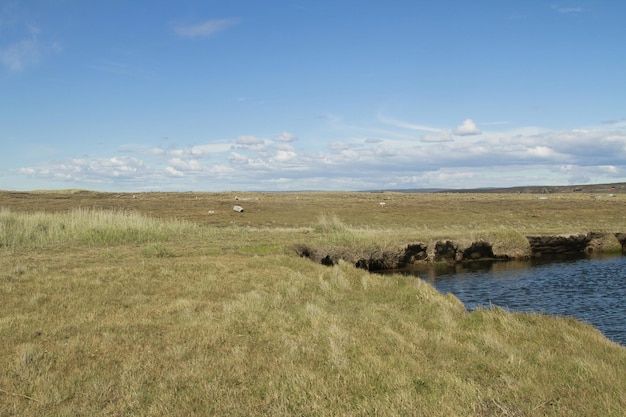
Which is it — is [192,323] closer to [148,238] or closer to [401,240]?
[148,238]

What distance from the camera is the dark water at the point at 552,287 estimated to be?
15.7 meters

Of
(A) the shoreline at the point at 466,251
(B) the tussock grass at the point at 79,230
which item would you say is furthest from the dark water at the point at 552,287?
(B) the tussock grass at the point at 79,230

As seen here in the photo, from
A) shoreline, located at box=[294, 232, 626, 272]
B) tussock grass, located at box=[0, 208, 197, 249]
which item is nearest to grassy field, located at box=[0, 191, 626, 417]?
shoreline, located at box=[294, 232, 626, 272]

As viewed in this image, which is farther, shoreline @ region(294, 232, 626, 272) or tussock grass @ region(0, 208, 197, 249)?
shoreline @ region(294, 232, 626, 272)

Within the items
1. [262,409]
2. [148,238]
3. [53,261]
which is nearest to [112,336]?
[262,409]

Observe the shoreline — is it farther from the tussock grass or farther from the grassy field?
the tussock grass

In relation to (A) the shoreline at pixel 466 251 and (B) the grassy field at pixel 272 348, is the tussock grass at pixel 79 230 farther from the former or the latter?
(A) the shoreline at pixel 466 251

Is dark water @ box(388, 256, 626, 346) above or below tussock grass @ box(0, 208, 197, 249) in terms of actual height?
below

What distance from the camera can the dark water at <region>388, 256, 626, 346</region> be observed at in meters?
15.7

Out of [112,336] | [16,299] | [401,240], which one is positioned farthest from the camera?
[401,240]

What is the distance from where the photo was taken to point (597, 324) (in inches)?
558

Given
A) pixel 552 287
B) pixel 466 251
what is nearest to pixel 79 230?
pixel 466 251

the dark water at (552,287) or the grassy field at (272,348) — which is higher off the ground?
the grassy field at (272,348)

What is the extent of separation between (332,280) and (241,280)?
2910mm
